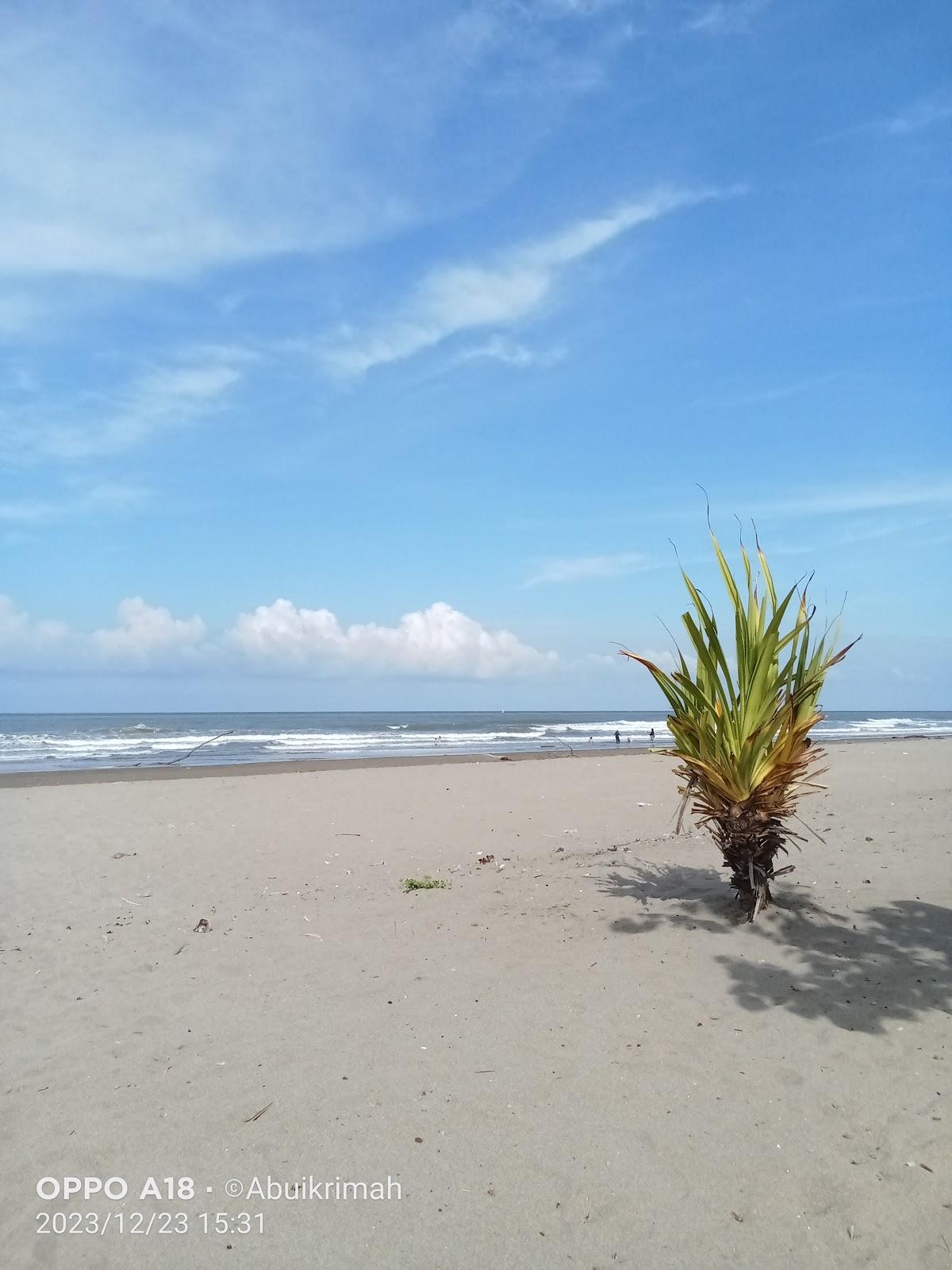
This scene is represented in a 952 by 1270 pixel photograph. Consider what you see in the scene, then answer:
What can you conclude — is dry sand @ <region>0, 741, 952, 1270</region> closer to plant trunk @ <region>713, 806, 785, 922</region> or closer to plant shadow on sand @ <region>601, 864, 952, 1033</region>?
plant shadow on sand @ <region>601, 864, 952, 1033</region>

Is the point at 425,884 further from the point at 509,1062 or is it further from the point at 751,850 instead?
the point at 509,1062

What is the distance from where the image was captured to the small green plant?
7883mm

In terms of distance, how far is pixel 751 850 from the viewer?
5.80 meters

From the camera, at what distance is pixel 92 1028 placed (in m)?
5.04

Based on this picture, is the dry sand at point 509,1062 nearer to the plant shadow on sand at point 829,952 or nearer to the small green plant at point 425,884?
the plant shadow on sand at point 829,952

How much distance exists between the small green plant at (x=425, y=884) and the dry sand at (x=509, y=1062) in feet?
0.59

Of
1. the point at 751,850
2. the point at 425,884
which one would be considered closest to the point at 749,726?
the point at 751,850

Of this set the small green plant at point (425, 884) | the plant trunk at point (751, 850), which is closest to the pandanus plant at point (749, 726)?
the plant trunk at point (751, 850)

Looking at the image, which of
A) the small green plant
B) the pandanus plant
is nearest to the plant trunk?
the pandanus plant

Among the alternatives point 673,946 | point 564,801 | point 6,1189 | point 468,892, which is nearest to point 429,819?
point 564,801

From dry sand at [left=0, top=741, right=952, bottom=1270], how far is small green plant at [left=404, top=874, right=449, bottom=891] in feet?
0.59

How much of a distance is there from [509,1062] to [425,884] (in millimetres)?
3836

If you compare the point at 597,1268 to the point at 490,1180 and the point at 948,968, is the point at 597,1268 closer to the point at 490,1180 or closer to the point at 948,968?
the point at 490,1180

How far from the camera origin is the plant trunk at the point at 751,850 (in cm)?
571
